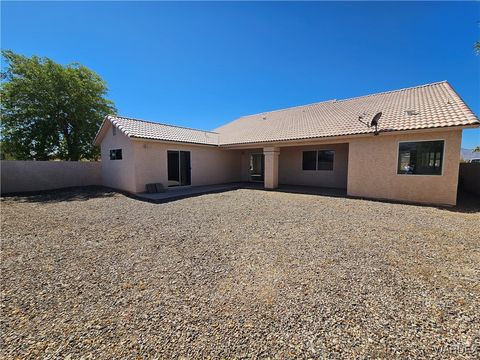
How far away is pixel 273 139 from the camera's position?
11656 mm

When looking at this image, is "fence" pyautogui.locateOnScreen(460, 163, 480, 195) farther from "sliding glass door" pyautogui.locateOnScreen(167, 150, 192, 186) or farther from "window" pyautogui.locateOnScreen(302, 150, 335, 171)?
"sliding glass door" pyautogui.locateOnScreen(167, 150, 192, 186)

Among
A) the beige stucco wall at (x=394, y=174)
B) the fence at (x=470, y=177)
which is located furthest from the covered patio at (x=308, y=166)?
the fence at (x=470, y=177)

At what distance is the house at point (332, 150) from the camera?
767cm

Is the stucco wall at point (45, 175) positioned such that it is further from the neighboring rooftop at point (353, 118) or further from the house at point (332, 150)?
the neighboring rooftop at point (353, 118)

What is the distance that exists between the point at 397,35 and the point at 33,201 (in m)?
18.1

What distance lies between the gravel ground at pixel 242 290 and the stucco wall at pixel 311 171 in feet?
21.2

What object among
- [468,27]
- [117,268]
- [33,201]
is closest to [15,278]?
[117,268]

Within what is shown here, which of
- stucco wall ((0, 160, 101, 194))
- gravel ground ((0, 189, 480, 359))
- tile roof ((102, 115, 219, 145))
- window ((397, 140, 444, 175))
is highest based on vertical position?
tile roof ((102, 115, 219, 145))

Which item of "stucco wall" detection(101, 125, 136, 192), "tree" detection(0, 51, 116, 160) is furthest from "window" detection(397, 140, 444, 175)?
"tree" detection(0, 51, 116, 160)

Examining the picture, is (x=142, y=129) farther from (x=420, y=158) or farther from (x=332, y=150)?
(x=420, y=158)

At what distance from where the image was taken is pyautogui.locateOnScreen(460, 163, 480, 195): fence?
34.5 feet

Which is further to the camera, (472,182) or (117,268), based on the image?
(472,182)

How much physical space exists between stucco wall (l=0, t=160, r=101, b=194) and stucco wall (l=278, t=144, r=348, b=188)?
507 inches

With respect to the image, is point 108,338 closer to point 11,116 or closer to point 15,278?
point 15,278
